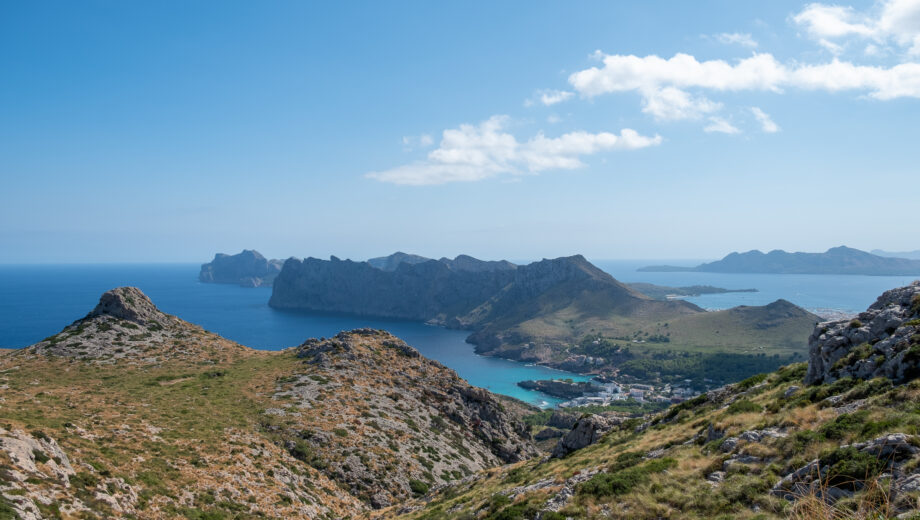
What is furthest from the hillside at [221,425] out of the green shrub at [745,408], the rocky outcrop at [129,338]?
the green shrub at [745,408]

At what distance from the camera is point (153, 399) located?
44844 millimetres

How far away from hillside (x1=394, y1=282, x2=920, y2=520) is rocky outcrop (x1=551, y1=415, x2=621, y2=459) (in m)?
4.23

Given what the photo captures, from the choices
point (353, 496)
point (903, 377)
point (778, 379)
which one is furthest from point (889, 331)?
point (353, 496)

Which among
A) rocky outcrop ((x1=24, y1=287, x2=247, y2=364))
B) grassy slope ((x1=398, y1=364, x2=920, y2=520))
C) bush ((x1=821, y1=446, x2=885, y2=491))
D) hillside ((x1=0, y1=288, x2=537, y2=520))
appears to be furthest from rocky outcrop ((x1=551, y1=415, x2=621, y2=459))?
rocky outcrop ((x1=24, y1=287, x2=247, y2=364))

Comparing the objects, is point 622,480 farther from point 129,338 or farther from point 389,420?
point 129,338

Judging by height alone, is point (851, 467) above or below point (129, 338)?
above

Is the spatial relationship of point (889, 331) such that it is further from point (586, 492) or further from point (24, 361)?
point (24, 361)

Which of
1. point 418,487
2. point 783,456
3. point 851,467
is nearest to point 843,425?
point 783,456

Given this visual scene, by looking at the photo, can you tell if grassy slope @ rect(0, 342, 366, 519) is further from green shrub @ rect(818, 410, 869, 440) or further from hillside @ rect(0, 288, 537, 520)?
green shrub @ rect(818, 410, 869, 440)

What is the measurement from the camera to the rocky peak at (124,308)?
225 ft

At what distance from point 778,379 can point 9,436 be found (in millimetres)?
50444

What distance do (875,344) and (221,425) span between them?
5107 centimetres

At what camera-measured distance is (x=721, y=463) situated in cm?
1931

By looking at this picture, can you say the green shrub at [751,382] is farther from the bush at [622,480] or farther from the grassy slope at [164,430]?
the grassy slope at [164,430]
